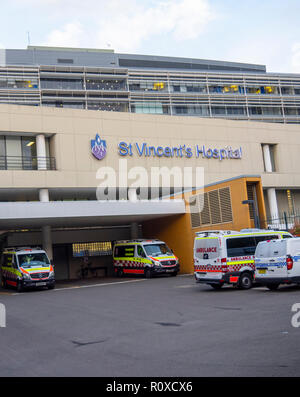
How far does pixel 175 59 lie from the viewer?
95750 millimetres

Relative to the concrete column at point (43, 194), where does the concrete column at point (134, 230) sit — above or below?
below

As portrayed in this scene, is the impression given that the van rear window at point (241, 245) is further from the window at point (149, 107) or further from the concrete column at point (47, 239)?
the window at point (149, 107)

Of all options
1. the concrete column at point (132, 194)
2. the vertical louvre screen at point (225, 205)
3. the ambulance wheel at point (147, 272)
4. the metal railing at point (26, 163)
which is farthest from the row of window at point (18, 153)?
the vertical louvre screen at point (225, 205)

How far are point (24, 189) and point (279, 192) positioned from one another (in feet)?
75.6

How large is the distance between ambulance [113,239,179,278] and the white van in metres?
11.8

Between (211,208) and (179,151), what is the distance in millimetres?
12368

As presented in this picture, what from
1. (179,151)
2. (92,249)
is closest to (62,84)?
(179,151)

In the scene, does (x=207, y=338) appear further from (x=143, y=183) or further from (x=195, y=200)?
(x=143, y=183)

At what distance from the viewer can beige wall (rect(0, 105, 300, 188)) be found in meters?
34.5

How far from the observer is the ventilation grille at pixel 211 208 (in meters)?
26.6

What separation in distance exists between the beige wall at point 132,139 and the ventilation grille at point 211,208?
9144mm

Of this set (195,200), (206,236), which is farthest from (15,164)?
(206,236)

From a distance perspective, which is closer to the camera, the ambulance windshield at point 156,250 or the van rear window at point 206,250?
the van rear window at point 206,250
